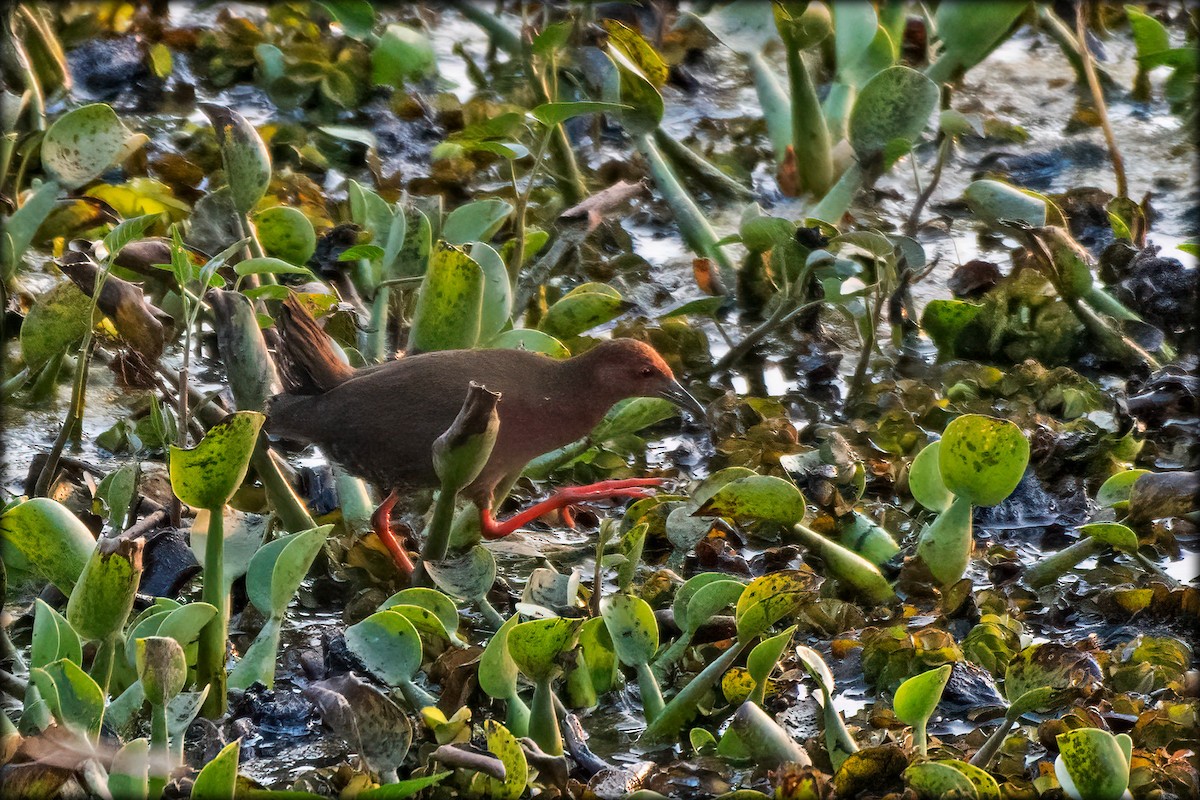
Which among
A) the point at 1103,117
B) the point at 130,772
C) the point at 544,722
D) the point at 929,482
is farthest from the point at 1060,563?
the point at 1103,117

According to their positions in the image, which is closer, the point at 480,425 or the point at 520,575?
the point at 480,425

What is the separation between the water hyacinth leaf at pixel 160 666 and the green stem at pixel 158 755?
1.4 inches

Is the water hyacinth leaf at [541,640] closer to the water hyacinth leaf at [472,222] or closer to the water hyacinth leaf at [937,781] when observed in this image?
the water hyacinth leaf at [937,781]

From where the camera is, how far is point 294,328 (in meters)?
3.88

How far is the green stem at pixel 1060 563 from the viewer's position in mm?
3617

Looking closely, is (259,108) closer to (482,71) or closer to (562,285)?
(482,71)

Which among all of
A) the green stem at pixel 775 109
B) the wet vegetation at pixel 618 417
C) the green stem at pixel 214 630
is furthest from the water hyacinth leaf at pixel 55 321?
the green stem at pixel 775 109

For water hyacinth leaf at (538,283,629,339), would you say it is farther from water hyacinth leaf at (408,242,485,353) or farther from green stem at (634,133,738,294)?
green stem at (634,133,738,294)

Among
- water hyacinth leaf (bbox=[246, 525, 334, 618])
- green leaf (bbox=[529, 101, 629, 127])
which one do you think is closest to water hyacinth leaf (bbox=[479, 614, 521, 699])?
water hyacinth leaf (bbox=[246, 525, 334, 618])

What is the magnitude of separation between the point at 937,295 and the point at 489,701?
2.71 metres

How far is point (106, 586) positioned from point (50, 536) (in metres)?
0.37

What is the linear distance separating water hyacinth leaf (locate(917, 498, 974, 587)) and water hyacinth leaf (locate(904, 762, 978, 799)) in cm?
84

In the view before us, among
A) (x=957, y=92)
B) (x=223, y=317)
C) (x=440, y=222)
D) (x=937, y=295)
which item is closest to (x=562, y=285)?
(x=440, y=222)

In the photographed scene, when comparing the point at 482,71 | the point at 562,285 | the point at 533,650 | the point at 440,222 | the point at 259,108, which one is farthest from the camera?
the point at 482,71
